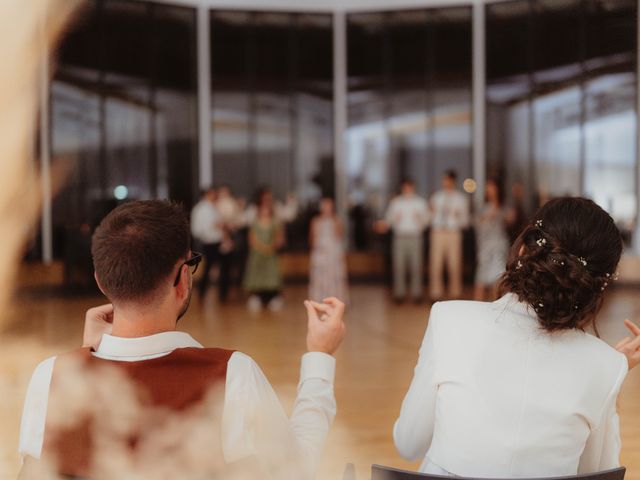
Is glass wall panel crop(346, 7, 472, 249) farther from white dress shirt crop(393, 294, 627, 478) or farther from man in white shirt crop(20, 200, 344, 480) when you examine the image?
man in white shirt crop(20, 200, 344, 480)

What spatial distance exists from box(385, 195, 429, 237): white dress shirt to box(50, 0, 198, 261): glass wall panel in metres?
3.47

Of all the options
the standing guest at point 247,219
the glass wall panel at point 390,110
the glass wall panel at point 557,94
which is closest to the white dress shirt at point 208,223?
the standing guest at point 247,219

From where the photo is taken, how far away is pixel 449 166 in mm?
11828

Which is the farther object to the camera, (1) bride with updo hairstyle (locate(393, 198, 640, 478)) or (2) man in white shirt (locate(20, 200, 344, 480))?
(1) bride with updo hairstyle (locate(393, 198, 640, 478))

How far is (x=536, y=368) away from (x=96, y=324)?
2.54 feet

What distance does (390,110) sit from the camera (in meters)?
12.0

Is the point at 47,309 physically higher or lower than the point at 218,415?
lower

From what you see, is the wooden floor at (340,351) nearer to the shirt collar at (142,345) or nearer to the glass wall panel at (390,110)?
the shirt collar at (142,345)

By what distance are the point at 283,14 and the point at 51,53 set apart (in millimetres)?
3560

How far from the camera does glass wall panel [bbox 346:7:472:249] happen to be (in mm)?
11930

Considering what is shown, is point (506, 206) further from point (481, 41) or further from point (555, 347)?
point (555, 347)

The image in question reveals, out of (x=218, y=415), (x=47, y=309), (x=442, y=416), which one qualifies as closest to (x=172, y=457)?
(x=218, y=415)

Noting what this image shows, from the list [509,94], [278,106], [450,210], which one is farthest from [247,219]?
[509,94]

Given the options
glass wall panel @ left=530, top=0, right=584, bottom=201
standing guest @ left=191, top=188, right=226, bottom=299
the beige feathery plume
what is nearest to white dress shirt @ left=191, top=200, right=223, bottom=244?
standing guest @ left=191, top=188, right=226, bottom=299
